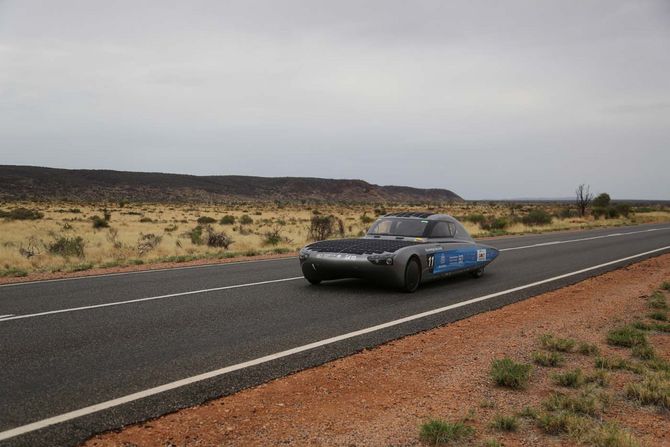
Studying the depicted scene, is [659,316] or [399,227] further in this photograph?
[399,227]

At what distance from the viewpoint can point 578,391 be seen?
15.8 ft

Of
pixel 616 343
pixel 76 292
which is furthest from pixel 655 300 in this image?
pixel 76 292

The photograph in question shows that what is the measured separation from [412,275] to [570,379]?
14.9 feet

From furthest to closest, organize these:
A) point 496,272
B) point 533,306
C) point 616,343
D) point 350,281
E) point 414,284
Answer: point 496,272
point 350,281
point 414,284
point 533,306
point 616,343

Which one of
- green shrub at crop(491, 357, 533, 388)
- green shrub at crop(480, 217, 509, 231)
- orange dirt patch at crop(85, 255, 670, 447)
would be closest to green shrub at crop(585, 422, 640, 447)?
orange dirt patch at crop(85, 255, 670, 447)

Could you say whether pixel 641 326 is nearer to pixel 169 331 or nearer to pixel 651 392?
pixel 651 392

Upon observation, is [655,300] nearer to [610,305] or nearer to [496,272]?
[610,305]

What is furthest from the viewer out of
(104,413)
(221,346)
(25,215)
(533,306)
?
(25,215)

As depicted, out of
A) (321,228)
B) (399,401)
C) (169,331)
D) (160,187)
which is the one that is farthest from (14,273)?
(160,187)

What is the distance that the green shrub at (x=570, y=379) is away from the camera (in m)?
4.96

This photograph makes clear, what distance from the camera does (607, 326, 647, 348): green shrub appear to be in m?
6.36

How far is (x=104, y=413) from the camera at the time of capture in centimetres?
415

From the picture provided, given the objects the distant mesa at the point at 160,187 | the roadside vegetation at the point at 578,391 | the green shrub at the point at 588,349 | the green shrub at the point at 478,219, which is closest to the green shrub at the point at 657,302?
the roadside vegetation at the point at 578,391

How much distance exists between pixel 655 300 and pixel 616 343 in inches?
128
